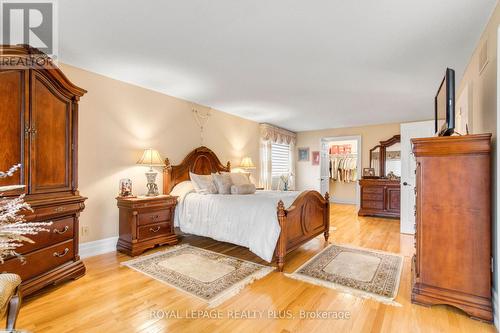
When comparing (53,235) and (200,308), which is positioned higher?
(53,235)

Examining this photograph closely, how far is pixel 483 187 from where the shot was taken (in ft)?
6.45

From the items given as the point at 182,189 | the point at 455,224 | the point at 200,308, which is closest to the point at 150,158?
the point at 182,189

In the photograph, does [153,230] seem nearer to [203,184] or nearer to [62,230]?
[203,184]

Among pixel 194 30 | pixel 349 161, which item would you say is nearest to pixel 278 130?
pixel 349 161

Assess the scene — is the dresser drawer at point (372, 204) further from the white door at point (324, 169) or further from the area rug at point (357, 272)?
the area rug at point (357, 272)

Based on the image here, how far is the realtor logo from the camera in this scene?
206 centimetres

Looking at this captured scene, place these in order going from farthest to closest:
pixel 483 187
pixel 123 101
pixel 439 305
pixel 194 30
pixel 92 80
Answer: pixel 123 101, pixel 92 80, pixel 194 30, pixel 439 305, pixel 483 187

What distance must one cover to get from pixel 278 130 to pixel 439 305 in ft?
17.7

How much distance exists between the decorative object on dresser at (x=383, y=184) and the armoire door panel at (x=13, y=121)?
20.1 feet

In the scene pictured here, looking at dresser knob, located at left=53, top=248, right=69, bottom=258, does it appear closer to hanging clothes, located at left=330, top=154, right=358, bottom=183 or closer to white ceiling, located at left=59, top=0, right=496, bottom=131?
white ceiling, located at left=59, top=0, right=496, bottom=131

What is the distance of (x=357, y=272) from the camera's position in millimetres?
2787

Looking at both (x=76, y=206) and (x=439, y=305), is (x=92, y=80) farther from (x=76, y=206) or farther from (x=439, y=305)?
(x=439, y=305)

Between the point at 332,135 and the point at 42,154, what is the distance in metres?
6.73

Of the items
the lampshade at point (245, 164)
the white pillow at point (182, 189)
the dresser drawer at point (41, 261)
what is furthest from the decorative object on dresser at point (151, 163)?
the lampshade at point (245, 164)
